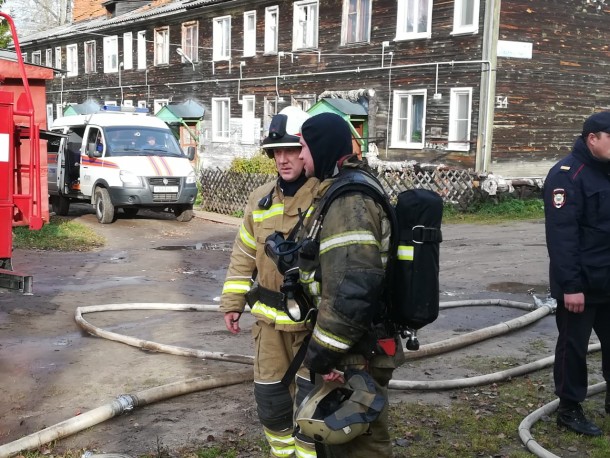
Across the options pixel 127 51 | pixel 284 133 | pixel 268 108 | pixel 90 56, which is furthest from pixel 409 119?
pixel 90 56

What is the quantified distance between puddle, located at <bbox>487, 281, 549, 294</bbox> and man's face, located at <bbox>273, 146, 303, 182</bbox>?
6.06m

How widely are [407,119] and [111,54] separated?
19.3m

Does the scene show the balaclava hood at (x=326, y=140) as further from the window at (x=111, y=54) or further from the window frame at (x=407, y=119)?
the window at (x=111, y=54)

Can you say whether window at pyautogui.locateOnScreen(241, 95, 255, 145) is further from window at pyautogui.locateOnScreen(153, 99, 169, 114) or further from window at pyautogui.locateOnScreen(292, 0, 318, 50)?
window at pyautogui.locateOnScreen(153, 99, 169, 114)

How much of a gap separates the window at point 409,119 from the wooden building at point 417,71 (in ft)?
0.10

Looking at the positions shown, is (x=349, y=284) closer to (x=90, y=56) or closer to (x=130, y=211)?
(x=130, y=211)

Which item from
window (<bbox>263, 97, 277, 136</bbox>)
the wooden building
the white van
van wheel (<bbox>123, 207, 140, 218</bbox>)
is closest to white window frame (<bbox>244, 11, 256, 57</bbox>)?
the wooden building

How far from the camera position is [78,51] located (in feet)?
125

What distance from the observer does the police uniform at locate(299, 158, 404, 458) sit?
296 centimetres

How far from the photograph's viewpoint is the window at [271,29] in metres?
26.2

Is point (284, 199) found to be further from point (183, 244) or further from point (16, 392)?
point (183, 244)

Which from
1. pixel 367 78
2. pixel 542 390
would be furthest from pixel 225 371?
pixel 367 78

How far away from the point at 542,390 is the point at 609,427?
0.69 meters

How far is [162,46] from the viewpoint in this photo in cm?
3203
